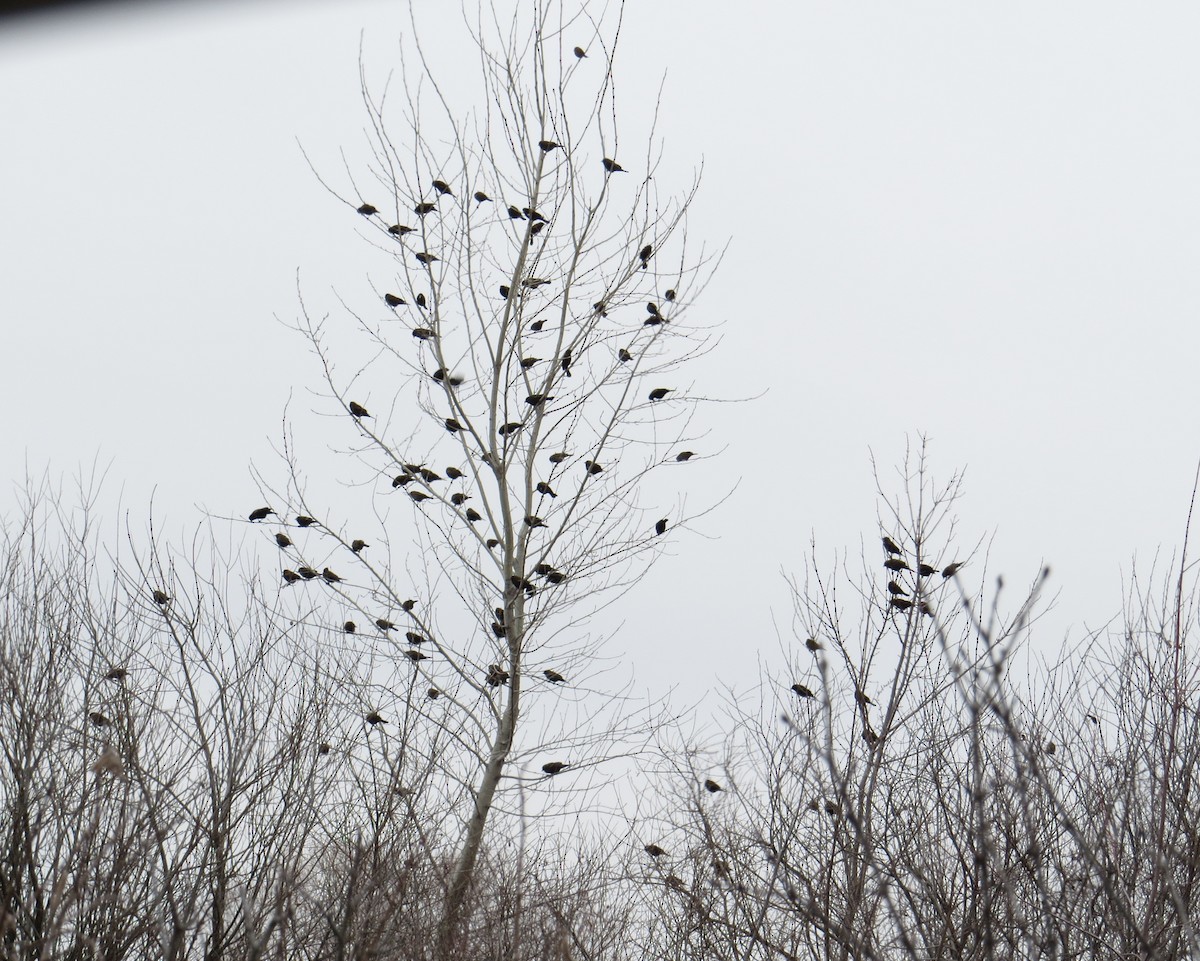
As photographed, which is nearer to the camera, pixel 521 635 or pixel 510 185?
pixel 521 635

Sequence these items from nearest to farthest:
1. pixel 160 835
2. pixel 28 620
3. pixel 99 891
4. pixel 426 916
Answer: pixel 160 835 → pixel 99 891 → pixel 426 916 → pixel 28 620

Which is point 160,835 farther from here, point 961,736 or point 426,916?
point 961,736

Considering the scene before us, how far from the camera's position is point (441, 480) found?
10.2m

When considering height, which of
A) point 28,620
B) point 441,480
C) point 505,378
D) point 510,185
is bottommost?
point 28,620

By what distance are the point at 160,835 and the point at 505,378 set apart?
676cm

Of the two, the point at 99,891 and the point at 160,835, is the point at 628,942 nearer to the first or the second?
the point at 99,891

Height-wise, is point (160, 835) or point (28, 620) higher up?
point (28, 620)

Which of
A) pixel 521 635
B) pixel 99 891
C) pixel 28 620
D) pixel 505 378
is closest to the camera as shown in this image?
pixel 99 891

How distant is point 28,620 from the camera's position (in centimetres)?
847

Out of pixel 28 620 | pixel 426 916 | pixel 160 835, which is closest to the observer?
pixel 160 835

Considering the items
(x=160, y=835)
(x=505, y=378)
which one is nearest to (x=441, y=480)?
(x=505, y=378)

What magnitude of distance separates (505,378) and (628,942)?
4956mm

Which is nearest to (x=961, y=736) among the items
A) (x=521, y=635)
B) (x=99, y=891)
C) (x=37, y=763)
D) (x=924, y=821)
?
(x=924, y=821)

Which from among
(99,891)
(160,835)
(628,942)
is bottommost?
(160,835)
